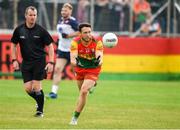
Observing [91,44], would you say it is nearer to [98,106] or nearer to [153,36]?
[98,106]

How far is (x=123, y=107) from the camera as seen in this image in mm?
18344

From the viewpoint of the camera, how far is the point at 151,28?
30.4 m

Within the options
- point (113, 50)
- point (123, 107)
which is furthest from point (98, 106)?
point (113, 50)

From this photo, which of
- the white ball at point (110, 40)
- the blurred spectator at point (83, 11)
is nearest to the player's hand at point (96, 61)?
the white ball at point (110, 40)

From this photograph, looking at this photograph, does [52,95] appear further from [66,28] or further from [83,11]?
[83,11]

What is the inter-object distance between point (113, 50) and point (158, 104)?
9898mm

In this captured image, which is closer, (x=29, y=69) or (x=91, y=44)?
(x=91, y=44)

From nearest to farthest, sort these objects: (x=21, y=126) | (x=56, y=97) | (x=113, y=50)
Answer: (x=21, y=126) < (x=56, y=97) < (x=113, y=50)

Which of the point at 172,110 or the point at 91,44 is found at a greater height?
the point at 91,44

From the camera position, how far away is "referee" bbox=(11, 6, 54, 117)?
15.9 metres

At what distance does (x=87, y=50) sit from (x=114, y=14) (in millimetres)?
15169

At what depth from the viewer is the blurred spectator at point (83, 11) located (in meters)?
29.3

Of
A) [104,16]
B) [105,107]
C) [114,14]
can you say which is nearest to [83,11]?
[104,16]

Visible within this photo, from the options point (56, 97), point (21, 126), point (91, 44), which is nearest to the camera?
point (21, 126)
